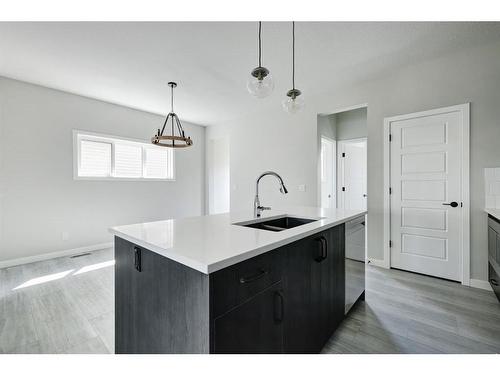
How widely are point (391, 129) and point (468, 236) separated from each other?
1478 mm

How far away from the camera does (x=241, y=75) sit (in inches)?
122

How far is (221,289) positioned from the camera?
2.64 feet

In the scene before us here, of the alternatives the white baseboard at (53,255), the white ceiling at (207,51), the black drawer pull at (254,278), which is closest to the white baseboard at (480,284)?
the white ceiling at (207,51)

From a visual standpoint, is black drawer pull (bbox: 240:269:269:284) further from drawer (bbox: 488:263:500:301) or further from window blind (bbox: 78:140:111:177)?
window blind (bbox: 78:140:111:177)

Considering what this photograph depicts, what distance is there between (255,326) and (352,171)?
421 cm

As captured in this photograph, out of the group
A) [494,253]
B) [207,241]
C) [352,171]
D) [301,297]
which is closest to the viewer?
[207,241]

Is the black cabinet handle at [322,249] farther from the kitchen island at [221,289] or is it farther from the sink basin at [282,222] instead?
the sink basin at [282,222]

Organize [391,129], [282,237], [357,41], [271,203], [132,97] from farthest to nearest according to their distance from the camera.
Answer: [271,203] < [132,97] < [391,129] < [357,41] < [282,237]

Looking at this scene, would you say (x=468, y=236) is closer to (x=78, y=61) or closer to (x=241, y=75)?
(x=241, y=75)

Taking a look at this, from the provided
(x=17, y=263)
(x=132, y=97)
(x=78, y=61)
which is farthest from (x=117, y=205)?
(x=78, y=61)

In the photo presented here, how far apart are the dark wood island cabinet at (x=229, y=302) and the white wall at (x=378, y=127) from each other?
2.12m

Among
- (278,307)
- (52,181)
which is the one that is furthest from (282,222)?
(52,181)

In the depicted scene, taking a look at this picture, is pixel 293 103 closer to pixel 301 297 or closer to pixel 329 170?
pixel 301 297

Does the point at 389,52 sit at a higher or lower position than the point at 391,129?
higher
